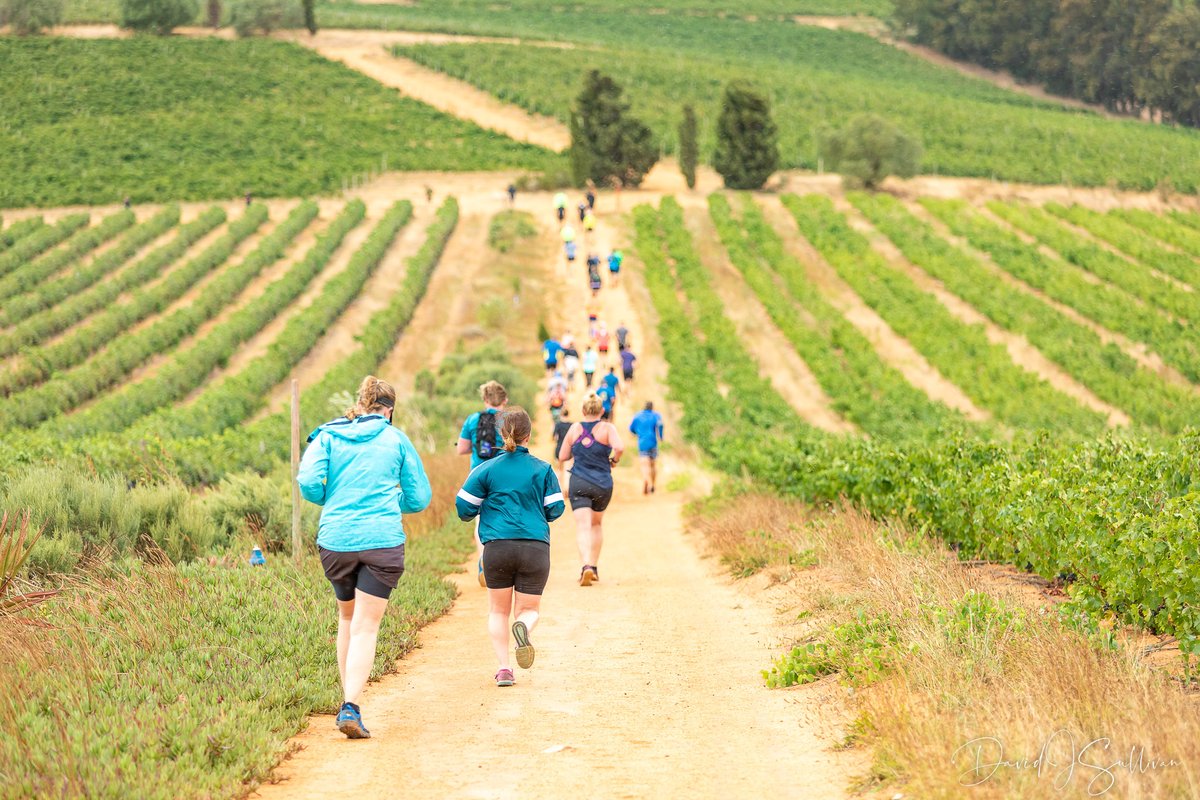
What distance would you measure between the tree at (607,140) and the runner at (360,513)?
5381cm

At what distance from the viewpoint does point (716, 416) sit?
35594 mm

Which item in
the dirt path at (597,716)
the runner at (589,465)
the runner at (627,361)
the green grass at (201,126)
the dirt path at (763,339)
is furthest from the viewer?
the green grass at (201,126)

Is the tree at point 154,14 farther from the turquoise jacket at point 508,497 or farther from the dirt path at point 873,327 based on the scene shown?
the turquoise jacket at point 508,497

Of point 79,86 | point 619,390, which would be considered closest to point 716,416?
point 619,390

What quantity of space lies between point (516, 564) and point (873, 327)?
126ft

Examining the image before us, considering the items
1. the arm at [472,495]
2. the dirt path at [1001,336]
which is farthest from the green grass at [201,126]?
the arm at [472,495]

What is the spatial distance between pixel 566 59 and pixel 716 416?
67623 millimetres

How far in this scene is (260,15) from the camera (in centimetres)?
10469

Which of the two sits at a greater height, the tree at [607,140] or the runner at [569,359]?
the tree at [607,140]

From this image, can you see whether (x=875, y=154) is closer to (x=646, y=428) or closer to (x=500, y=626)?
(x=646, y=428)

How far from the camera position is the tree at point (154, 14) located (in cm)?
10150

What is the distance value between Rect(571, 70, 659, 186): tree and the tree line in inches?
1860

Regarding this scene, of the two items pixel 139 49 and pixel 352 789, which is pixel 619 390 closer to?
pixel 352 789

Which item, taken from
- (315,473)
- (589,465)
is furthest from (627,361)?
(315,473)
